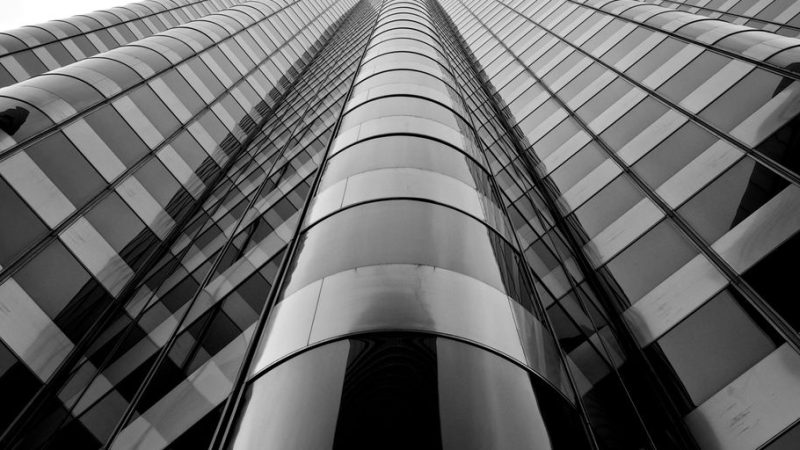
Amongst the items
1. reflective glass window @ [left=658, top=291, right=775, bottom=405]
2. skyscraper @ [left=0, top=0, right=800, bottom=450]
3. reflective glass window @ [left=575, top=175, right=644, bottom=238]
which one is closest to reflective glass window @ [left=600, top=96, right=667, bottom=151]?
skyscraper @ [left=0, top=0, right=800, bottom=450]

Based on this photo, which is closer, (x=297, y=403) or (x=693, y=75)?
(x=297, y=403)

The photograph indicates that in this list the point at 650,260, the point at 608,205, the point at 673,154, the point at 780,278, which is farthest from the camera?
the point at 608,205

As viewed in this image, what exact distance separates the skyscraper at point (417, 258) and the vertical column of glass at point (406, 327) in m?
0.04

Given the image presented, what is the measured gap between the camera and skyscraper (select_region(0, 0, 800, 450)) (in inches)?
244

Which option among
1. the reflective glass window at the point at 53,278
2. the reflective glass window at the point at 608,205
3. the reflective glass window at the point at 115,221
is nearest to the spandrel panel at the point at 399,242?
the reflective glass window at the point at 608,205

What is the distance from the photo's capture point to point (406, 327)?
20.7 ft

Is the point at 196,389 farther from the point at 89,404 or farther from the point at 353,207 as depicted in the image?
the point at 353,207

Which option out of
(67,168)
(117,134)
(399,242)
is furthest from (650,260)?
(117,134)

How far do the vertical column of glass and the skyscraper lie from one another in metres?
0.04

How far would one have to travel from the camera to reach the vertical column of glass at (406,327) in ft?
17.4

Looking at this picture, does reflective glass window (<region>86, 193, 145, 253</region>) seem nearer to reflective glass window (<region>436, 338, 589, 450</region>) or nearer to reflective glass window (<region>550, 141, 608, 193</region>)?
reflective glass window (<region>436, 338, 589, 450</region>)

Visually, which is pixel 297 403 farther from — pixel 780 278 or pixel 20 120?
pixel 20 120

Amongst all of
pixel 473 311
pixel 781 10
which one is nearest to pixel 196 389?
pixel 473 311

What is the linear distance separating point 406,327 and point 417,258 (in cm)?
160
